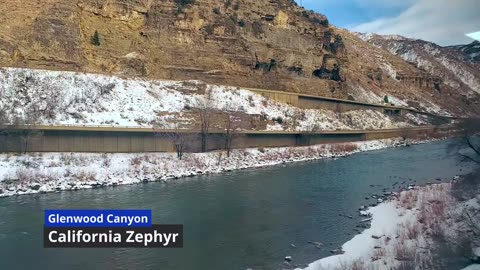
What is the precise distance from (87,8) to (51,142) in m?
22.0

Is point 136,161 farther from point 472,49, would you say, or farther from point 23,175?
point 472,49

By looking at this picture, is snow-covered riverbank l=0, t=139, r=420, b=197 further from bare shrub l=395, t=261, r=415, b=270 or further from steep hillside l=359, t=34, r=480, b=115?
steep hillside l=359, t=34, r=480, b=115

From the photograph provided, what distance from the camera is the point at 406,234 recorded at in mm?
13734

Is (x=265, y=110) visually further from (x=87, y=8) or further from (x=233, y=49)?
(x=87, y=8)

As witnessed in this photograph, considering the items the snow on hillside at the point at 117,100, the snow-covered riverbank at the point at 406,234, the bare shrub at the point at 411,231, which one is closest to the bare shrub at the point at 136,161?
the snow on hillside at the point at 117,100

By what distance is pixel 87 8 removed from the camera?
45.0 meters

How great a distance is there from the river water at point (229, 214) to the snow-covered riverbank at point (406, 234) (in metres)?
0.88

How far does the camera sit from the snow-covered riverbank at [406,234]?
438 inches

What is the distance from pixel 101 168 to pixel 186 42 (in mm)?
27718

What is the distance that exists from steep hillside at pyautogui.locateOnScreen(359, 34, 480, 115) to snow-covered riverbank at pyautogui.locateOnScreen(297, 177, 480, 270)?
346 ft

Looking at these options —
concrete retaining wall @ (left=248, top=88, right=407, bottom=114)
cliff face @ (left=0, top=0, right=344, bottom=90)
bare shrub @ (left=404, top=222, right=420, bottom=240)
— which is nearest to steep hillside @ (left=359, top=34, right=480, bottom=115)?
concrete retaining wall @ (left=248, top=88, right=407, bottom=114)

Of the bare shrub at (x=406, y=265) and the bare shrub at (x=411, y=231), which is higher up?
the bare shrub at (x=406, y=265)

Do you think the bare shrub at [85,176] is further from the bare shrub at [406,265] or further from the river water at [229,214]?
the bare shrub at [406,265]

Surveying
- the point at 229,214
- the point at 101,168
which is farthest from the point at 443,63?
the point at 229,214
